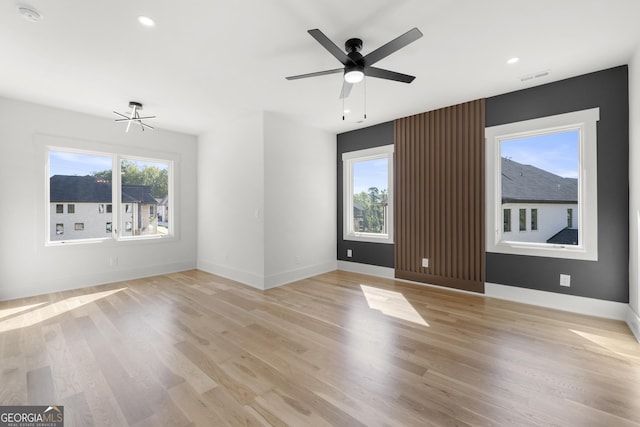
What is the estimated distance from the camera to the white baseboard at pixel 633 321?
265 centimetres

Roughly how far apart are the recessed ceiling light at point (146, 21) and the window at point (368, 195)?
3.83 m

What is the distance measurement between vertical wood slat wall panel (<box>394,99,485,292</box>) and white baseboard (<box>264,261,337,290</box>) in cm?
139

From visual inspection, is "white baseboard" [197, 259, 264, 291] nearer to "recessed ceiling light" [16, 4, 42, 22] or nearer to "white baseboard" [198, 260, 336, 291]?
"white baseboard" [198, 260, 336, 291]

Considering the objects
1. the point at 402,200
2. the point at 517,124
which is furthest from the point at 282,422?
the point at 517,124

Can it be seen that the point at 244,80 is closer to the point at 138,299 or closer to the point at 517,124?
the point at 138,299

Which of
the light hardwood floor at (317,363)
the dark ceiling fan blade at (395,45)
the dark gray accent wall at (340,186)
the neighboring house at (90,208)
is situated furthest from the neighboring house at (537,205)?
the neighboring house at (90,208)

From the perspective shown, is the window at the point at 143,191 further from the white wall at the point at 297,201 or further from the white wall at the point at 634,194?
the white wall at the point at 634,194

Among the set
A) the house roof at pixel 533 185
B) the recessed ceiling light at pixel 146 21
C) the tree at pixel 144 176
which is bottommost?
the house roof at pixel 533 185

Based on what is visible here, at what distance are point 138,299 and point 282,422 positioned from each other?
10.6 feet

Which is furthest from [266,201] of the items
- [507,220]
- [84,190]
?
[507,220]

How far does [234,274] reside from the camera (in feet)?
16.1

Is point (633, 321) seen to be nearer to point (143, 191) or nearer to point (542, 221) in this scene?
point (542, 221)

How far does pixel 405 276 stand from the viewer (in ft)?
15.7

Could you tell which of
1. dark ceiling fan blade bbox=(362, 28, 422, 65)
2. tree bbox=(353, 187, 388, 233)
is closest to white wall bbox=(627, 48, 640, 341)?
dark ceiling fan blade bbox=(362, 28, 422, 65)
